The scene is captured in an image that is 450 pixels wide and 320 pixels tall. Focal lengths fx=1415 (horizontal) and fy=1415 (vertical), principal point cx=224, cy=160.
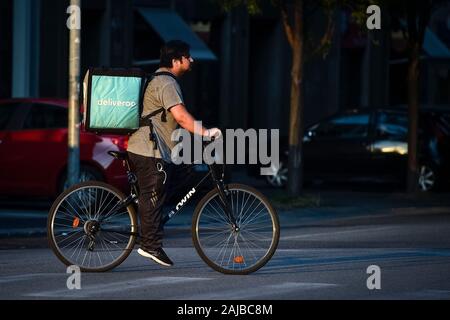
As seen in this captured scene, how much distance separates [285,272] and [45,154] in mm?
7824

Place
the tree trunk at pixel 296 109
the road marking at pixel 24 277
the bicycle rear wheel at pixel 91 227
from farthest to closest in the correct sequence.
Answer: the tree trunk at pixel 296 109
the bicycle rear wheel at pixel 91 227
the road marking at pixel 24 277

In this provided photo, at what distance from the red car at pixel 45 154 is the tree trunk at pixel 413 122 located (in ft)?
19.1

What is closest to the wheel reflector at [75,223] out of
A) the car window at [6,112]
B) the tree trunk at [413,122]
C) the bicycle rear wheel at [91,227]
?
the bicycle rear wheel at [91,227]

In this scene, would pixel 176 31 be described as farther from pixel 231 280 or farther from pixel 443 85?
pixel 231 280

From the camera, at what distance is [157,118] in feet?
37.7

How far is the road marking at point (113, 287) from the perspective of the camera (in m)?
9.95

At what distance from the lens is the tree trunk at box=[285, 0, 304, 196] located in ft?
68.4

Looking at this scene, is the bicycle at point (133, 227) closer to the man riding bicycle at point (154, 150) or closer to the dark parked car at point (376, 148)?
the man riding bicycle at point (154, 150)

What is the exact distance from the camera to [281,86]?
32.5 m

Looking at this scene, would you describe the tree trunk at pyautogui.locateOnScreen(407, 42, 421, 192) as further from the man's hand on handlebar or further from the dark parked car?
the man's hand on handlebar

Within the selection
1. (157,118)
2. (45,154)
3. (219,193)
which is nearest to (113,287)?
(219,193)

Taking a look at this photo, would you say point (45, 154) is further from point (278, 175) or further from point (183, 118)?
point (183, 118)
